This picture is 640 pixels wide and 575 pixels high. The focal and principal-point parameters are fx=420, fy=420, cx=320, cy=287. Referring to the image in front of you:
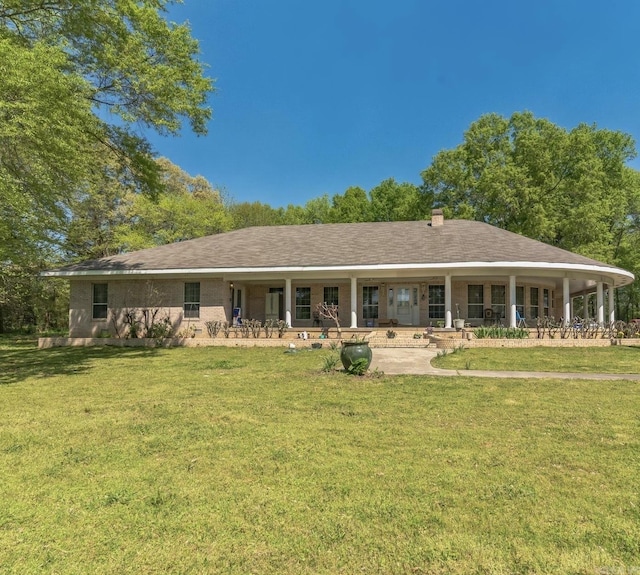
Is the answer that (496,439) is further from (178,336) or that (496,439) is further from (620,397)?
(178,336)

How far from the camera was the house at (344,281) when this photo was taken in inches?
699

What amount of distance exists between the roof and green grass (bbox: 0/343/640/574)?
10.6 m

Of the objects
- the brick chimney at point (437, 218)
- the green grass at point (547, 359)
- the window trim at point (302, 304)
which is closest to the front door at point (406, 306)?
the window trim at point (302, 304)

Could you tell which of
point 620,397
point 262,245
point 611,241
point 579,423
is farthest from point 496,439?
point 611,241

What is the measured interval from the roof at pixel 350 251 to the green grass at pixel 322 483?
1063 cm

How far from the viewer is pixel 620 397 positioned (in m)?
7.33

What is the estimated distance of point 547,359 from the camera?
12.2 metres

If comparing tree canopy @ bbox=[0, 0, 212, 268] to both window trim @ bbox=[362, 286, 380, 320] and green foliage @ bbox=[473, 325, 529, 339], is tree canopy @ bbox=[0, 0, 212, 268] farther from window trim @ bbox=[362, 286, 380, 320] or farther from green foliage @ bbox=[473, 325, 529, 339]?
green foliage @ bbox=[473, 325, 529, 339]

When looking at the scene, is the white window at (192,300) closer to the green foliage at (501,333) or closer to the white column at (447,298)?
the white column at (447,298)

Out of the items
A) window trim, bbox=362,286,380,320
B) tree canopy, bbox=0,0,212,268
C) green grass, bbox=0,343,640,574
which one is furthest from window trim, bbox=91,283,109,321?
green grass, bbox=0,343,640,574

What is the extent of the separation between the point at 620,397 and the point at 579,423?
91.9 inches

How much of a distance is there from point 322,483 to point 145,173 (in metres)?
13.5

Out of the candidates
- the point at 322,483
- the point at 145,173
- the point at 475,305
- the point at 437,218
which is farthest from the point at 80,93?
the point at 437,218

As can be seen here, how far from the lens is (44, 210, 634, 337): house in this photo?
1777 cm
